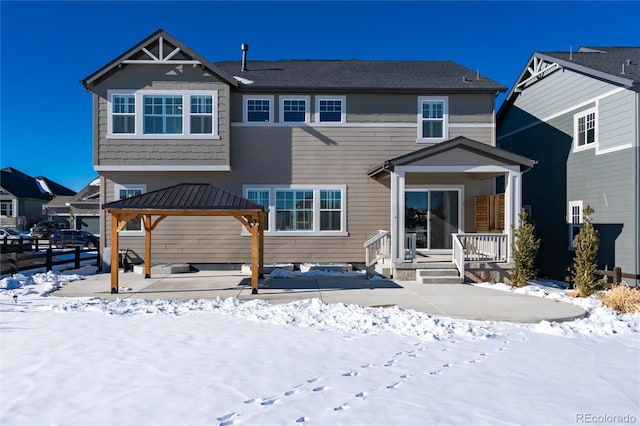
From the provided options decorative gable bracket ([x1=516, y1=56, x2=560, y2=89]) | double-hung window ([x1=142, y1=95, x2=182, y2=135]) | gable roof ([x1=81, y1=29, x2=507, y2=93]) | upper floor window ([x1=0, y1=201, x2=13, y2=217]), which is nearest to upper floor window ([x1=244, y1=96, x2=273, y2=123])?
gable roof ([x1=81, y1=29, x2=507, y2=93])

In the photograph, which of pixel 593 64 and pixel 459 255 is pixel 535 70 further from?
pixel 459 255

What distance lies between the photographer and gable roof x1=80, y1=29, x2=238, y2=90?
13.2 metres

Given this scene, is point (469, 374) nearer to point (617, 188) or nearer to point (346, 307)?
point (346, 307)

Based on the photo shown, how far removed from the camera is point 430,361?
5684mm

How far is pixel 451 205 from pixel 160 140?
1016cm

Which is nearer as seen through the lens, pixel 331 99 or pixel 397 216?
pixel 397 216

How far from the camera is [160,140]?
13383 millimetres

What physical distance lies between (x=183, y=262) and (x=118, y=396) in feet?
32.5

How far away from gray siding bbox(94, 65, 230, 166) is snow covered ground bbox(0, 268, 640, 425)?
6156mm

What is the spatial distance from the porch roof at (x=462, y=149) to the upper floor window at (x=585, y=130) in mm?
3444

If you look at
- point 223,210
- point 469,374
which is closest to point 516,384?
point 469,374

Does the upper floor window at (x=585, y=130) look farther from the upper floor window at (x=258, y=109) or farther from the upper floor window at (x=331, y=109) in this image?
the upper floor window at (x=258, y=109)

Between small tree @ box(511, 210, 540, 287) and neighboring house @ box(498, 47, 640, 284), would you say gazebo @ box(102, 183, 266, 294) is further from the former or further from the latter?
neighboring house @ box(498, 47, 640, 284)

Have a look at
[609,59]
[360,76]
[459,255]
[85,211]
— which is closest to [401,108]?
[360,76]
